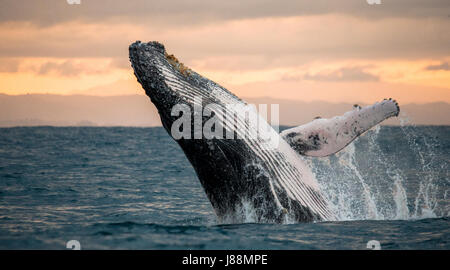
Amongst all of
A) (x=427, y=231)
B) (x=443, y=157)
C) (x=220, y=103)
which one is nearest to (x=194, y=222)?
(x=220, y=103)

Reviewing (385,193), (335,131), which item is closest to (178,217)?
(335,131)

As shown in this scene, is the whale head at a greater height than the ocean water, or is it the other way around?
the whale head

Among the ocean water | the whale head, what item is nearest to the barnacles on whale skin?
the whale head

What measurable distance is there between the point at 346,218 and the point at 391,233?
1269 millimetres

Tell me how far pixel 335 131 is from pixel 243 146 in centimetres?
169

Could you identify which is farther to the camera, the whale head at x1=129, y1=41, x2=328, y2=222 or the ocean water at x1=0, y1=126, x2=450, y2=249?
the ocean water at x1=0, y1=126, x2=450, y2=249

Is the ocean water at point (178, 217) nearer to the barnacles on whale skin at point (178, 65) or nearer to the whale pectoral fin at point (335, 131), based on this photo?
the whale pectoral fin at point (335, 131)

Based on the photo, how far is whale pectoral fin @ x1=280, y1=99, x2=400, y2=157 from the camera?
29.1ft

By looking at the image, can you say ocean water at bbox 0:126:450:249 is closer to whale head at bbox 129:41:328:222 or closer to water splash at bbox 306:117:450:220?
water splash at bbox 306:117:450:220

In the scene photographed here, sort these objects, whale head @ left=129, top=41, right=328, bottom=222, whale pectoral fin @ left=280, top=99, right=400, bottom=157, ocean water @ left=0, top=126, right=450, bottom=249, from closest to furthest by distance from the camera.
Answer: whale head @ left=129, top=41, right=328, bottom=222 < ocean water @ left=0, top=126, right=450, bottom=249 < whale pectoral fin @ left=280, top=99, right=400, bottom=157

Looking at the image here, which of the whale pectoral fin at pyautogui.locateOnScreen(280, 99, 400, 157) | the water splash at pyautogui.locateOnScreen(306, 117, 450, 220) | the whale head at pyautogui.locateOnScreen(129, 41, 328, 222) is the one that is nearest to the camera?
the whale head at pyautogui.locateOnScreen(129, 41, 328, 222)

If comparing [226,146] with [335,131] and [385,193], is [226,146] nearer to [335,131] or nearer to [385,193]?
[335,131]

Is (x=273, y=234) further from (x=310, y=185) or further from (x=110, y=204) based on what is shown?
(x=110, y=204)
